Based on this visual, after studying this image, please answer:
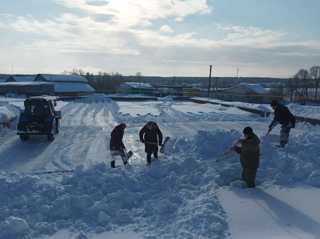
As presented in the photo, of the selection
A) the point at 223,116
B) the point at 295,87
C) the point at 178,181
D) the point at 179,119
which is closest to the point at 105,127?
the point at 179,119

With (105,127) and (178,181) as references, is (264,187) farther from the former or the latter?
(105,127)

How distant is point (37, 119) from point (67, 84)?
220 feet

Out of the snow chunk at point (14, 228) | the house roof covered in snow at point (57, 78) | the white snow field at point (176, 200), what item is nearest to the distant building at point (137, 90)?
the house roof covered in snow at point (57, 78)

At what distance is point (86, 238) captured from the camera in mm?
7078

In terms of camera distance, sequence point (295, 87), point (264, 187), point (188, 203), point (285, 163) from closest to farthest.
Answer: point (188, 203) → point (264, 187) → point (285, 163) → point (295, 87)

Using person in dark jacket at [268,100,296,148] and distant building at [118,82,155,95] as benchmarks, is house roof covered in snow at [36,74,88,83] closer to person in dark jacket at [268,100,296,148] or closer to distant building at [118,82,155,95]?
distant building at [118,82,155,95]

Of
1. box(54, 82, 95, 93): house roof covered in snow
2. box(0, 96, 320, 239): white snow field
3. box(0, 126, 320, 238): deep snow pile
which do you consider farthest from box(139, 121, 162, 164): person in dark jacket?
box(54, 82, 95, 93): house roof covered in snow

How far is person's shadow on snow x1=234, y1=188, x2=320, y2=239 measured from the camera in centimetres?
723

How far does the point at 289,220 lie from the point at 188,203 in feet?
6.59

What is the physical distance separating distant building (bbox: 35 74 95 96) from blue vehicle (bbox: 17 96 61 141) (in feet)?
193

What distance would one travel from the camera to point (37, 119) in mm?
A: 18594

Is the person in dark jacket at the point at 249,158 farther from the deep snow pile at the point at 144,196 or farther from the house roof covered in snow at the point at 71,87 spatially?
the house roof covered in snow at the point at 71,87

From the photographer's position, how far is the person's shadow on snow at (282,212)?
7.23 metres

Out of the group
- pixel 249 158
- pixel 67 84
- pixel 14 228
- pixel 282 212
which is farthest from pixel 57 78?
pixel 282 212
